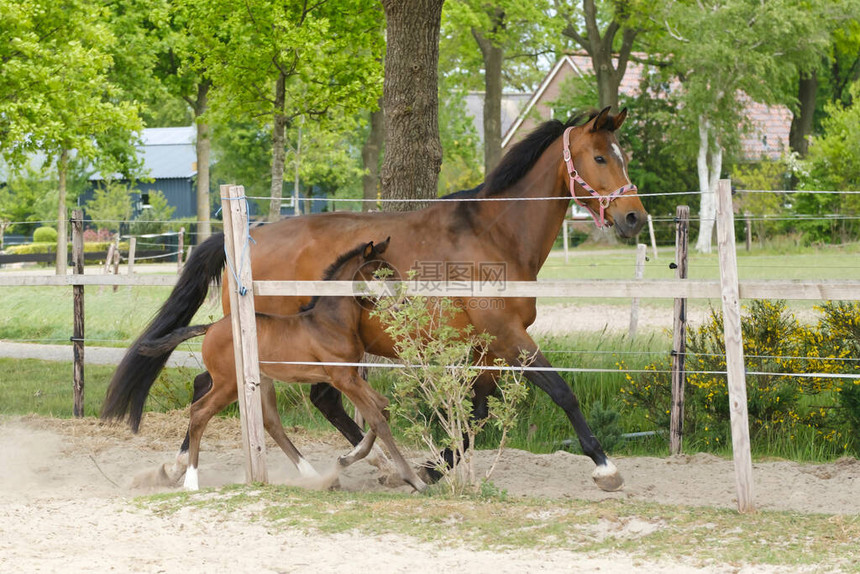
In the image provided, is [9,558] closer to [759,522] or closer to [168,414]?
[759,522]

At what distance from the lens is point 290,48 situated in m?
14.3

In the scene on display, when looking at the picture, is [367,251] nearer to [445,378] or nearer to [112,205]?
[445,378]

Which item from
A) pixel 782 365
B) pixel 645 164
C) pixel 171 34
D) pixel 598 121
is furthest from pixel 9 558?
pixel 645 164

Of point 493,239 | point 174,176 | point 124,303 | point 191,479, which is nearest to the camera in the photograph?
point 191,479

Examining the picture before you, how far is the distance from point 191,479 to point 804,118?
36871mm

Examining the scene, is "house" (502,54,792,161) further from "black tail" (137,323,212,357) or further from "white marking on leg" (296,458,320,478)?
"white marking on leg" (296,458,320,478)

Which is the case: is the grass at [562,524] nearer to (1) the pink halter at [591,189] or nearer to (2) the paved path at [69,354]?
(1) the pink halter at [591,189]

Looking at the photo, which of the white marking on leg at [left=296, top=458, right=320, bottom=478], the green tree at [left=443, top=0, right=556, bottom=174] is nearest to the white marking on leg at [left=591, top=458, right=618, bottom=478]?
the white marking on leg at [left=296, top=458, right=320, bottom=478]

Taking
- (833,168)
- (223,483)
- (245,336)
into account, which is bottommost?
(223,483)

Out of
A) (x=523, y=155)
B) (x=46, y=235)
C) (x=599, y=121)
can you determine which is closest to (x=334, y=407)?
(x=523, y=155)

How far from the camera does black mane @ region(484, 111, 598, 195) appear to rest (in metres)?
6.29

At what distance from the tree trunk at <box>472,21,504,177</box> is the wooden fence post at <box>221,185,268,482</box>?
711 inches

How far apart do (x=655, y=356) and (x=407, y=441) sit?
283cm

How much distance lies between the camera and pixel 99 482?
6395 millimetres
